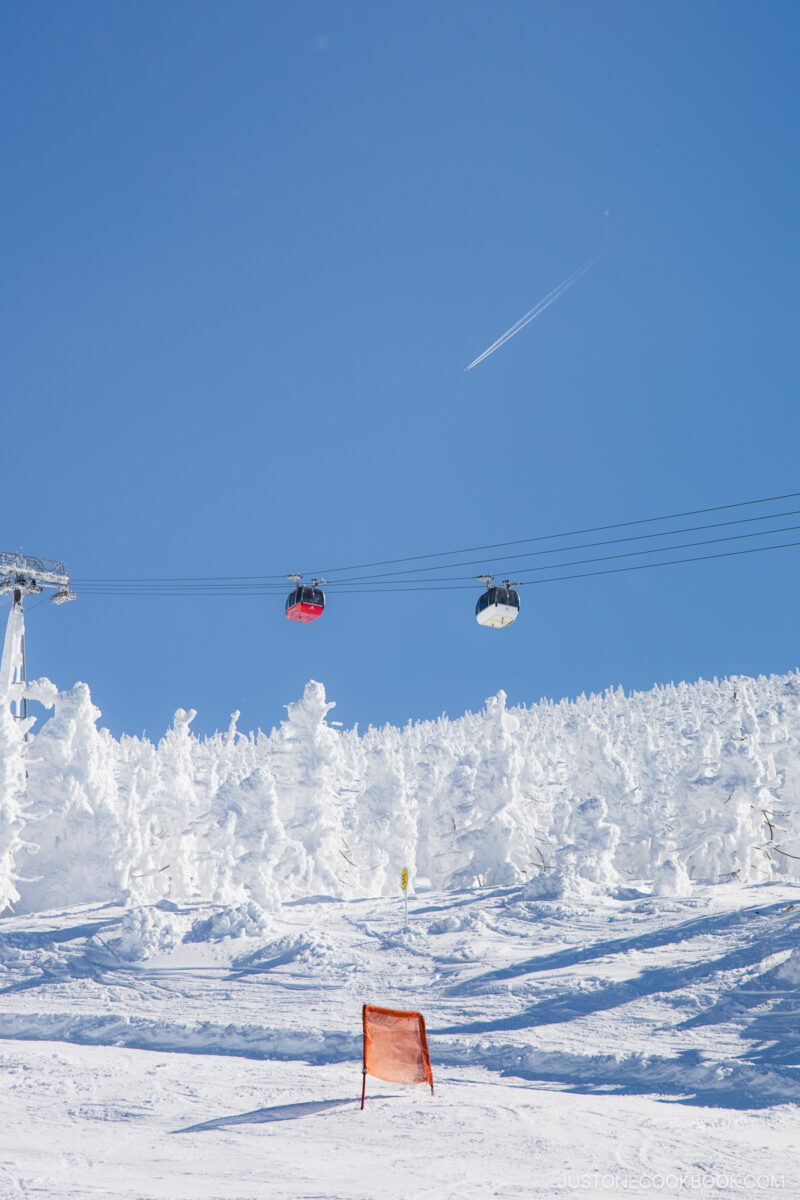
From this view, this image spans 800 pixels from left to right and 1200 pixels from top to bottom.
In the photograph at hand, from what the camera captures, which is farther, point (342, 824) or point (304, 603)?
point (342, 824)

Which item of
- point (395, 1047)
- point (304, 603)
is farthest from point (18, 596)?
point (395, 1047)

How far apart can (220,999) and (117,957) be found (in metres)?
5.46

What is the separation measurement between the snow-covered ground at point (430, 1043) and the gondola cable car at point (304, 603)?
9.19m

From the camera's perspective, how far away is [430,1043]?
52.0 feet

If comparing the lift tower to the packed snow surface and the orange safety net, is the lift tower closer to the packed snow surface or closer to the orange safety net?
the packed snow surface

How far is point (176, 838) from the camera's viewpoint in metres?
48.0

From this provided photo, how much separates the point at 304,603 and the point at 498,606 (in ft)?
22.3

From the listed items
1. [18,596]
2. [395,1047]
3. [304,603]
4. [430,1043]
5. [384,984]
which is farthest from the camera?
[18,596]

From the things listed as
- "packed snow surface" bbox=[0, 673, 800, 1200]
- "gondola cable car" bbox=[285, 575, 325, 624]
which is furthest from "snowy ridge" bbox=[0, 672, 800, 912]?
"gondola cable car" bbox=[285, 575, 325, 624]

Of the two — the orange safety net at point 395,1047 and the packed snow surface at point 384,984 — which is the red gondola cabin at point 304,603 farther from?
the orange safety net at point 395,1047

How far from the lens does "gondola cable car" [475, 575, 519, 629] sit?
70.7ft

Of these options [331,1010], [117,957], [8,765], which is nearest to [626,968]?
[331,1010]

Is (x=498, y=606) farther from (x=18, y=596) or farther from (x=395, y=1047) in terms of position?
(x=18, y=596)

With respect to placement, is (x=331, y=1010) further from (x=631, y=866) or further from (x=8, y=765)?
(x=631, y=866)
